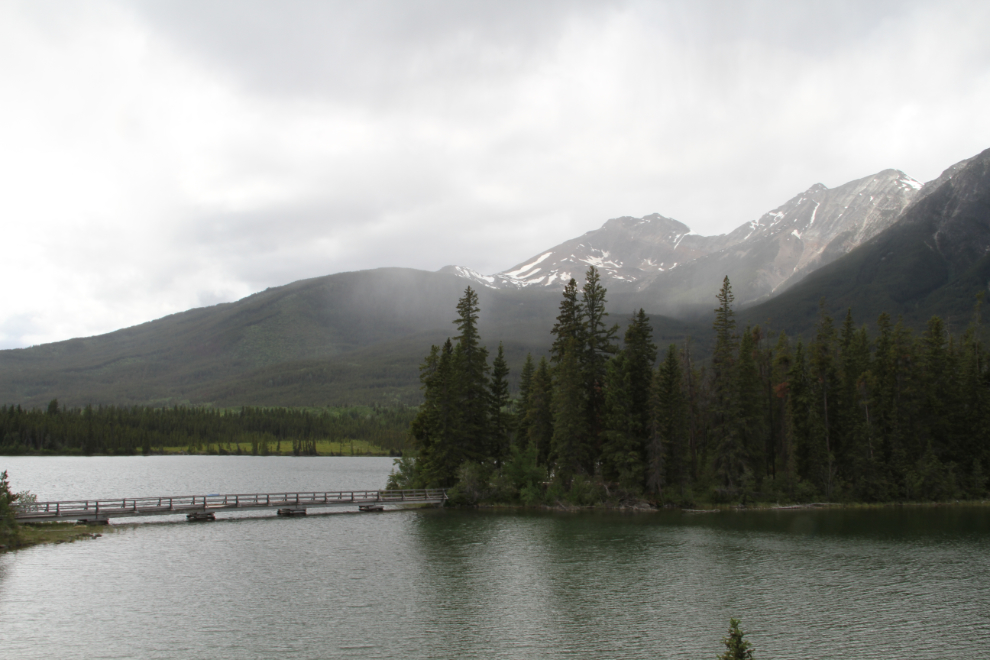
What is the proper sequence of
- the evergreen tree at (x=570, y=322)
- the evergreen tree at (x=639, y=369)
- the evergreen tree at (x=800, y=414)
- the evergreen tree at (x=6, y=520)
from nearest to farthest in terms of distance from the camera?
the evergreen tree at (x=6, y=520) < the evergreen tree at (x=639, y=369) < the evergreen tree at (x=570, y=322) < the evergreen tree at (x=800, y=414)

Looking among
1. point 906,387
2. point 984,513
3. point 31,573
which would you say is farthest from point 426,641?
point 906,387

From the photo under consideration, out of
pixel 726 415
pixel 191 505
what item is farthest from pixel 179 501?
pixel 726 415

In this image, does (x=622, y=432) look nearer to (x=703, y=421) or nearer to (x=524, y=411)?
(x=703, y=421)

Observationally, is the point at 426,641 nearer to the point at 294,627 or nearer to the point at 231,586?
the point at 294,627

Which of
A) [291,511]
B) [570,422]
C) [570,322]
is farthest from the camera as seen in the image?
[570,322]

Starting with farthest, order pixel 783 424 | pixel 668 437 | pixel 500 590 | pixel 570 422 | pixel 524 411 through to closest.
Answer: pixel 524 411, pixel 783 424, pixel 668 437, pixel 570 422, pixel 500 590

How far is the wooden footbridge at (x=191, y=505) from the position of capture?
53750 mm

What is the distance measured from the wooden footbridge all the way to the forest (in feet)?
16.0

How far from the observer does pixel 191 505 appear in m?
63.8

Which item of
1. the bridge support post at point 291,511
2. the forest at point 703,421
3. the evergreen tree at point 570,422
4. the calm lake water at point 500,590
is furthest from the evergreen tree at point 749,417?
the bridge support post at point 291,511

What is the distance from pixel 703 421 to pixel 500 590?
51949 millimetres

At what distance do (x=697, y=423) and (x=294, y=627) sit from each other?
62.6 m

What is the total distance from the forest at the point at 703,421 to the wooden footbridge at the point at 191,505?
16.0 feet

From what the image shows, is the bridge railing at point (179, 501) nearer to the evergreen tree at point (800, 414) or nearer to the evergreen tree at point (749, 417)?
the evergreen tree at point (749, 417)
